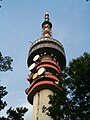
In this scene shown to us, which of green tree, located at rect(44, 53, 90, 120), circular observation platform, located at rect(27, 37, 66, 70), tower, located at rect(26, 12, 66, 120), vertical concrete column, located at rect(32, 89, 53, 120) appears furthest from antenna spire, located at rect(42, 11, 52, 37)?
green tree, located at rect(44, 53, 90, 120)

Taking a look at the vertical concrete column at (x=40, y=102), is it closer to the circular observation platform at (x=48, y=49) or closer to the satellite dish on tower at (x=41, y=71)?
the satellite dish on tower at (x=41, y=71)

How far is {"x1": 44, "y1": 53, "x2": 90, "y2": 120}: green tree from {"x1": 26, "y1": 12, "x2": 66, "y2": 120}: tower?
29.8 metres

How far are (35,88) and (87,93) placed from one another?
119 ft

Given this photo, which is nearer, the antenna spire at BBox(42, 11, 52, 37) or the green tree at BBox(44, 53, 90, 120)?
the green tree at BBox(44, 53, 90, 120)

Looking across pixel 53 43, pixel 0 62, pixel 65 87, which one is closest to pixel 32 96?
pixel 53 43

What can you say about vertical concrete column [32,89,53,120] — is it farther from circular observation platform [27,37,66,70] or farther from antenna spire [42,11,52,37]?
antenna spire [42,11,52,37]

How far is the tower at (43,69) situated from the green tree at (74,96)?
29817 mm

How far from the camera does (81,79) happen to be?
22625 millimetres

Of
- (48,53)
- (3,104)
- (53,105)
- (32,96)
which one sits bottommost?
(3,104)

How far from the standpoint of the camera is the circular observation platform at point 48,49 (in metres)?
64.2

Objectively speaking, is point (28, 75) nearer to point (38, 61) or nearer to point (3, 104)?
point (38, 61)

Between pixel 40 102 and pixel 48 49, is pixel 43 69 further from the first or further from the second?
pixel 40 102

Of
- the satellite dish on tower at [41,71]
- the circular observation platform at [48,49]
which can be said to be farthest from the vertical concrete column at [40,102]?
the circular observation platform at [48,49]

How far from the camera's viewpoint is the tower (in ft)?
185
